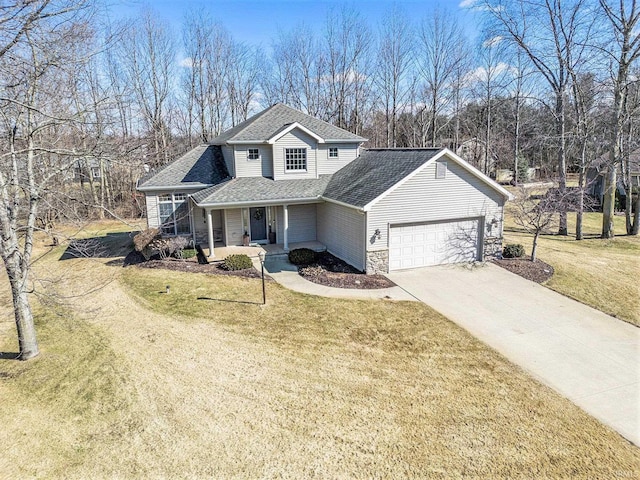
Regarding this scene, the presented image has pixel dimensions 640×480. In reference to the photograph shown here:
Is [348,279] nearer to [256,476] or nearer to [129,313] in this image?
[129,313]

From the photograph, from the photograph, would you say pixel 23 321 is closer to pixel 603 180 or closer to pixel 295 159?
pixel 295 159

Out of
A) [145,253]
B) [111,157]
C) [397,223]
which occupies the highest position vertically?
[111,157]

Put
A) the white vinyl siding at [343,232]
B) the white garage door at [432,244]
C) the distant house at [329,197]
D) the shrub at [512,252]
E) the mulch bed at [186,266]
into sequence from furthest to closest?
1. the shrub at [512,252]
2. the mulch bed at [186,266]
3. the white garage door at [432,244]
4. the white vinyl siding at [343,232]
5. the distant house at [329,197]

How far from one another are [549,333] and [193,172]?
56.3ft

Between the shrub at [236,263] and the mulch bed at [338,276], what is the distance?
2.20m

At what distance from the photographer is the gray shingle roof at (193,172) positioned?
19438 mm

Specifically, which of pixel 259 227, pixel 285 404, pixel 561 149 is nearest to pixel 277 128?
pixel 259 227

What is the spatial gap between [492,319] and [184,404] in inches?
343

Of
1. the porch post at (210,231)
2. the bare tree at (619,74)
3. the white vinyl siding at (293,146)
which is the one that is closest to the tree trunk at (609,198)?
the bare tree at (619,74)

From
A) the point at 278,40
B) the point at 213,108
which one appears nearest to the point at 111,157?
the point at 213,108

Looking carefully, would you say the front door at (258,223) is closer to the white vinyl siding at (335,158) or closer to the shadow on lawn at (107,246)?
the white vinyl siding at (335,158)

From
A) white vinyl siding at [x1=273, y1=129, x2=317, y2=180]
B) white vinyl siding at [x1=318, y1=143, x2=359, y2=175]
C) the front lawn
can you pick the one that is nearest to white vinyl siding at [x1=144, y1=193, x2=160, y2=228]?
white vinyl siding at [x1=273, y1=129, x2=317, y2=180]

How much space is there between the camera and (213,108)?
4006cm

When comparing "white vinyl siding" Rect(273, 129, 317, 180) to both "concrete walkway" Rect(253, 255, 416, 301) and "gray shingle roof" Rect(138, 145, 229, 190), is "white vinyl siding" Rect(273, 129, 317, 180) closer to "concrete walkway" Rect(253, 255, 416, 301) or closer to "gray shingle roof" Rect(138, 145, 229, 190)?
"gray shingle roof" Rect(138, 145, 229, 190)
